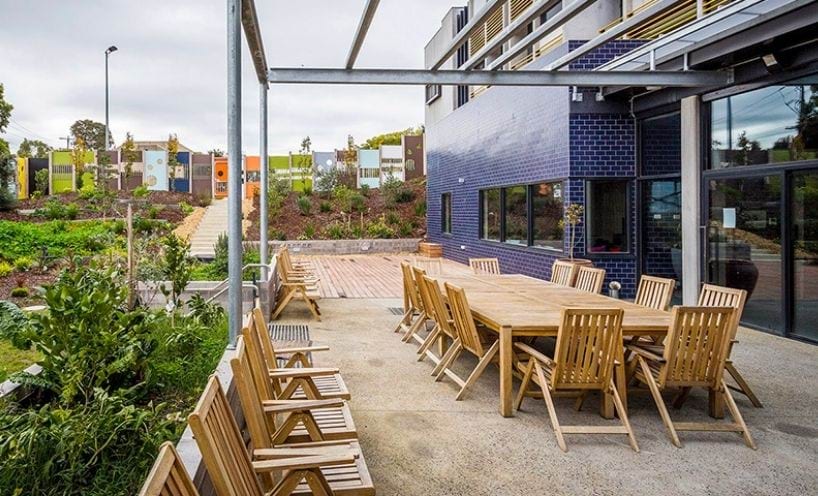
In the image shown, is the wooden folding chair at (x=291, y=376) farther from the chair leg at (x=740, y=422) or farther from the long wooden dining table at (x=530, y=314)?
the chair leg at (x=740, y=422)

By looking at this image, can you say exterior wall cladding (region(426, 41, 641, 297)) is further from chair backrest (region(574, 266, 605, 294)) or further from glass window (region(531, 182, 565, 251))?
chair backrest (region(574, 266, 605, 294))

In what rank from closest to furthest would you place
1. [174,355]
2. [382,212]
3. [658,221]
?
[174,355] → [658,221] → [382,212]

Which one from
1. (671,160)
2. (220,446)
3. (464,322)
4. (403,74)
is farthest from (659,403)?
→ (671,160)

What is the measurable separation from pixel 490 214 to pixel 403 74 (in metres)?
8.44

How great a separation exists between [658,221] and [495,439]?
7.09m

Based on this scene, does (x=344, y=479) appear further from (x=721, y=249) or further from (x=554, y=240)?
(x=554, y=240)

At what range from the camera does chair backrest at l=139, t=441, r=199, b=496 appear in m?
1.36

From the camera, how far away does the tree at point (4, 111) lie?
83.5 ft

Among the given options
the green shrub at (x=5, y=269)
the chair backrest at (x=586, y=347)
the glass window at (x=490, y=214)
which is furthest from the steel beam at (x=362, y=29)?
the glass window at (x=490, y=214)

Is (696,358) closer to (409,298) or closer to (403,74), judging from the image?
(409,298)

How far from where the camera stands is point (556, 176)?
432 inches

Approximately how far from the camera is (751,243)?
773cm

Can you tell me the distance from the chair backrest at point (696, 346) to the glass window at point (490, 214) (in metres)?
10.0

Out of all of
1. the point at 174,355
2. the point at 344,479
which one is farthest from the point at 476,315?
the point at 344,479
